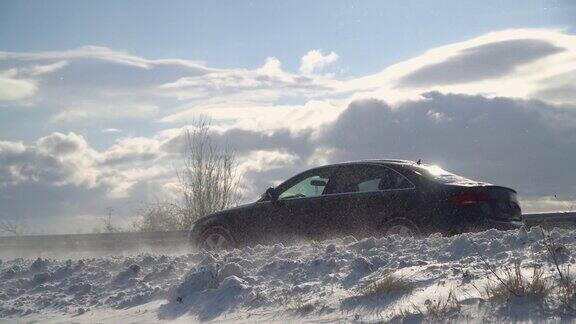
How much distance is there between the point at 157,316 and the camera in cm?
595

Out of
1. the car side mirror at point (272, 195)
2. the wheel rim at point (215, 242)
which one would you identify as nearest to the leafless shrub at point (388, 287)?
the car side mirror at point (272, 195)

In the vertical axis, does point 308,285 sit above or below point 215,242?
below

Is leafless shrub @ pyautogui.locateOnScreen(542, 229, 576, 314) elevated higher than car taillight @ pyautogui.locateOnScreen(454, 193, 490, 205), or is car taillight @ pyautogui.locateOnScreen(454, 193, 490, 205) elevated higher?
car taillight @ pyautogui.locateOnScreen(454, 193, 490, 205)

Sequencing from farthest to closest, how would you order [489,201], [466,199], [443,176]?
[443,176], [489,201], [466,199]

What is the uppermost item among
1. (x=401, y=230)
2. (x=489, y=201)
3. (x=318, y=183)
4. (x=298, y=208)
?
(x=318, y=183)

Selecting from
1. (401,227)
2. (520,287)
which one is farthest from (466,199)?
(520,287)

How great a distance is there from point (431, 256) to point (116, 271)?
3.60 m

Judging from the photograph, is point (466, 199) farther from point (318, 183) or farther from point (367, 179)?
point (318, 183)

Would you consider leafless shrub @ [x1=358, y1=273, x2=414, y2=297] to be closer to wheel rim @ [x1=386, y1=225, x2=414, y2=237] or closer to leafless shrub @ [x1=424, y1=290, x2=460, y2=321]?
leafless shrub @ [x1=424, y1=290, x2=460, y2=321]

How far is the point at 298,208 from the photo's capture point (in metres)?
9.88

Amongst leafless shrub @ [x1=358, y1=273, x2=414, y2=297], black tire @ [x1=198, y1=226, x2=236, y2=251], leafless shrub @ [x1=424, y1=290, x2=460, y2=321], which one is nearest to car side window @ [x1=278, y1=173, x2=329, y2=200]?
black tire @ [x1=198, y1=226, x2=236, y2=251]

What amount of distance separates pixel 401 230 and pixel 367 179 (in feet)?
3.22

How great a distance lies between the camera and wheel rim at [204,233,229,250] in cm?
1027

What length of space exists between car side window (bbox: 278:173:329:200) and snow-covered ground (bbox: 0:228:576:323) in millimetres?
2110
